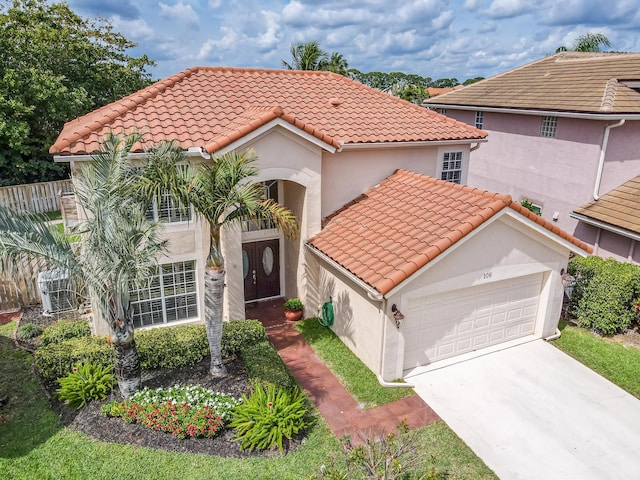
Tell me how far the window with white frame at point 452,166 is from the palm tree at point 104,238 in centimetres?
1142

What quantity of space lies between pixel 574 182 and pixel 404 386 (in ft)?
45.4

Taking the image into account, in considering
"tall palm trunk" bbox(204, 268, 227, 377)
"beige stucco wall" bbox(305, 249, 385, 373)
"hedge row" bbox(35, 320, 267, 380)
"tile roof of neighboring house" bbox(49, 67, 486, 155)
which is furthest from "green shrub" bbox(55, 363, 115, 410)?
"beige stucco wall" bbox(305, 249, 385, 373)

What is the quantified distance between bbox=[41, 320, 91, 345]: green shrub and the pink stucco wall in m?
18.7

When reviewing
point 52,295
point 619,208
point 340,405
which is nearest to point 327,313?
point 340,405

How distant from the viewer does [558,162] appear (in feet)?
69.2

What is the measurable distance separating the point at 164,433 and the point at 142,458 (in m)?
0.72

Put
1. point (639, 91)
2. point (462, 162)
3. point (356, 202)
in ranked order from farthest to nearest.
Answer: point (639, 91) < point (462, 162) < point (356, 202)

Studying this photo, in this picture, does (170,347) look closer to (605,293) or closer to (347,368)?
(347,368)

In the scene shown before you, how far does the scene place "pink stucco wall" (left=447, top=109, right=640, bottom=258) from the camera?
754 inches

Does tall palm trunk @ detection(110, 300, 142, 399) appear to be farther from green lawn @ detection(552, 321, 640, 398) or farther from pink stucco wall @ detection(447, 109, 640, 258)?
pink stucco wall @ detection(447, 109, 640, 258)

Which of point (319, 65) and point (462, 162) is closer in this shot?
point (462, 162)

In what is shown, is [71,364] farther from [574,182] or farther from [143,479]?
[574,182]

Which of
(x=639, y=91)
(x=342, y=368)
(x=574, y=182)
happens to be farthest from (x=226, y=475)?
(x=639, y=91)

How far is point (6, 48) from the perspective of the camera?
25031 mm
